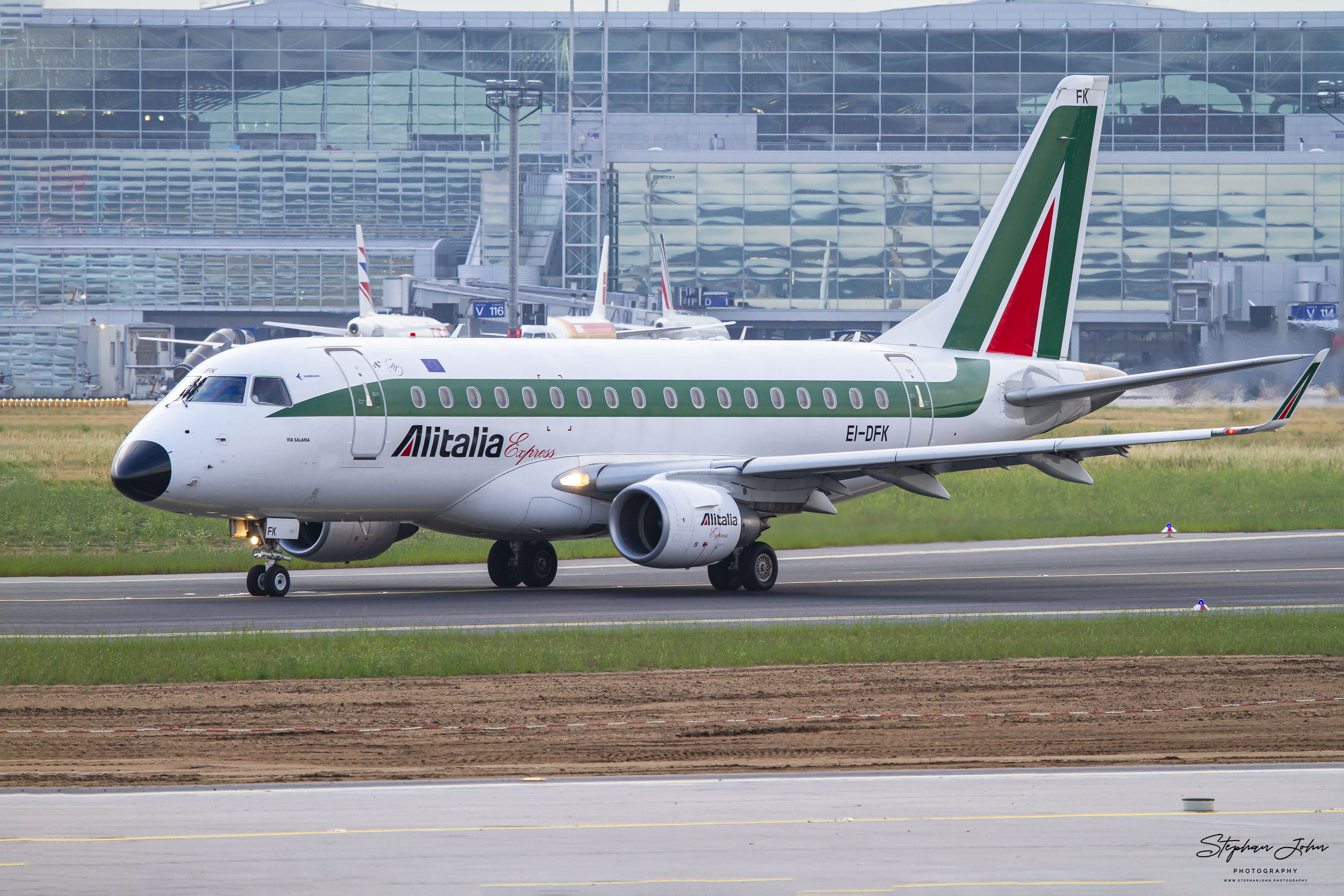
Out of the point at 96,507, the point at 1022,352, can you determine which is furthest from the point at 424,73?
the point at 1022,352

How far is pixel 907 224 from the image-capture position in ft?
367

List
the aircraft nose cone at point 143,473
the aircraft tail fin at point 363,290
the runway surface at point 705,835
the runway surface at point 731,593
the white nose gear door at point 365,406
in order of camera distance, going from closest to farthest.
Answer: the runway surface at point 705,835 → the runway surface at point 731,593 → the aircraft nose cone at point 143,473 → the white nose gear door at point 365,406 → the aircraft tail fin at point 363,290

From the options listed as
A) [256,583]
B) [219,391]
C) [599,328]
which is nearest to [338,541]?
[256,583]

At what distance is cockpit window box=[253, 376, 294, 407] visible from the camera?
25125 millimetres

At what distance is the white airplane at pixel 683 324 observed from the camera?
295ft

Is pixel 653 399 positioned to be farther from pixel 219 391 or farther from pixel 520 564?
pixel 219 391

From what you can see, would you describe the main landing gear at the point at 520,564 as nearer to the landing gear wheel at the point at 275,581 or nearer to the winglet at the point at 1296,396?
the landing gear wheel at the point at 275,581

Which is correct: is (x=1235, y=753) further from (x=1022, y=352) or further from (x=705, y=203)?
(x=705, y=203)

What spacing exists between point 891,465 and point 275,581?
372 inches

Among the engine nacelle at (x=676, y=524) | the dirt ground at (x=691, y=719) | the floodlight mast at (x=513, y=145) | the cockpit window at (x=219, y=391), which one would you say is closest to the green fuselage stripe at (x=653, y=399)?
the cockpit window at (x=219, y=391)

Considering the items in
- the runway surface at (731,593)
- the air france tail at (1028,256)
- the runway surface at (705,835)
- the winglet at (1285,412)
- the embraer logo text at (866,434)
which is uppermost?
the air france tail at (1028,256)

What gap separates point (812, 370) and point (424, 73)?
377ft

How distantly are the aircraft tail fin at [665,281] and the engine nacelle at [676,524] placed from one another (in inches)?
2745

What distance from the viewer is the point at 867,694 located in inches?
643
